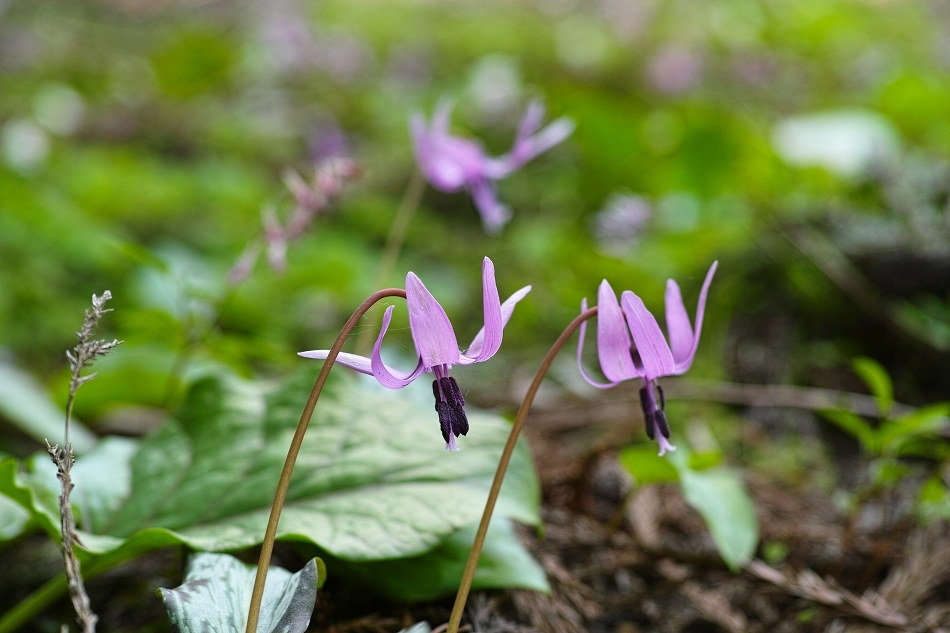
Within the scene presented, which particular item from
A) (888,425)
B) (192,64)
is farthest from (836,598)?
(192,64)

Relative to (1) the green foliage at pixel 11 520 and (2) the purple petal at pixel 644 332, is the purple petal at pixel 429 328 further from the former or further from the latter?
(1) the green foliage at pixel 11 520

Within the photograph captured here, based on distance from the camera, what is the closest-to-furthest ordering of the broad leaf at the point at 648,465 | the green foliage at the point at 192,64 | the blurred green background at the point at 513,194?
the broad leaf at the point at 648,465 → the blurred green background at the point at 513,194 → the green foliage at the point at 192,64

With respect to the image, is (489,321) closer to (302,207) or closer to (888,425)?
(302,207)

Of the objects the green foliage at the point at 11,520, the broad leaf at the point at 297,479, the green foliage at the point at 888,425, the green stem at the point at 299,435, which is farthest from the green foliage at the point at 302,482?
the green foliage at the point at 888,425

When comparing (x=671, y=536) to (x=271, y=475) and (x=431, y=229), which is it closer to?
(x=271, y=475)

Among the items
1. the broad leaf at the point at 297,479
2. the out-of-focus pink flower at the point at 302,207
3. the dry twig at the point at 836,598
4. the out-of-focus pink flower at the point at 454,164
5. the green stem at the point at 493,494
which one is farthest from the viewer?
the out-of-focus pink flower at the point at 454,164

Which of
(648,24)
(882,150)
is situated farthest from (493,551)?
(648,24)
